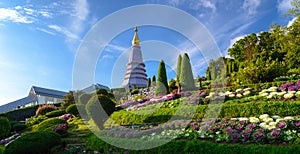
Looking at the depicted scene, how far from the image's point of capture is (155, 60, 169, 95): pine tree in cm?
1908

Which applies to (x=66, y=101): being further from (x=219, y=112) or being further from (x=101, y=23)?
(x=219, y=112)

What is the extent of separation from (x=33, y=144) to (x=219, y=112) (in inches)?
285

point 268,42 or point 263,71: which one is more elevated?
point 268,42

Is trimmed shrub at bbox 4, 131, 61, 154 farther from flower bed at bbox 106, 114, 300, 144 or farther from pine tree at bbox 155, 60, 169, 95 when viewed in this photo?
pine tree at bbox 155, 60, 169, 95

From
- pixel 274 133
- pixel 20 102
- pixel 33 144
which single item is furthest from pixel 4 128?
pixel 20 102

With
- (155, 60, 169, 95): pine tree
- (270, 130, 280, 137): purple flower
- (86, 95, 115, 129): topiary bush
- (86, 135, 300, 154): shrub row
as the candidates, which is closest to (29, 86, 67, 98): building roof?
(155, 60, 169, 95): pine tree

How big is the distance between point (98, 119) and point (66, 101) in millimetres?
13238

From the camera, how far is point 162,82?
19.5 metres

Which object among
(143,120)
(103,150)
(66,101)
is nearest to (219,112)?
(143,120)

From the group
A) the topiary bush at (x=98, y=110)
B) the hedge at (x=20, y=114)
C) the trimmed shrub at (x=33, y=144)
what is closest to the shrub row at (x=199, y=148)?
the trimmed shrub at (x=33, y=144)

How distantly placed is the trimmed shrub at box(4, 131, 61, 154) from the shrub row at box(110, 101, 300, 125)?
13.7 ft

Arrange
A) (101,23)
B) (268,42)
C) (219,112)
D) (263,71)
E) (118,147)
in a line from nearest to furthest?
(118,147) < (101,23) < (219,112) < (263,71) < (268,42)

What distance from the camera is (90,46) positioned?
377 inches

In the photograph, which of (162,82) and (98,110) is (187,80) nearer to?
(162,82)
